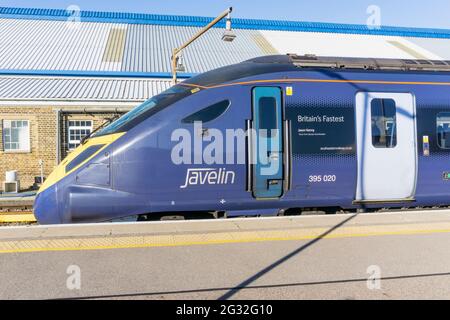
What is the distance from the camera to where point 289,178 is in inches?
257

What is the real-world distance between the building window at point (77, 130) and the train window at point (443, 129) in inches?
553

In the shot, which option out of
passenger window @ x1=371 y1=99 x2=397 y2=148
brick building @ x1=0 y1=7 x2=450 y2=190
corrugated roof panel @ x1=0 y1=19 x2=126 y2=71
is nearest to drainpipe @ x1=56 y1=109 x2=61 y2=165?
brick building @ x1=0 y1=7 x2=450 y2=190

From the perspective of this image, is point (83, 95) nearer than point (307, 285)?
No

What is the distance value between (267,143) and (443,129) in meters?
3.56

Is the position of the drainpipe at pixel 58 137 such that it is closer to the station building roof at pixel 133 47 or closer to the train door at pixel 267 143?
the station building roof at pixel 133 47

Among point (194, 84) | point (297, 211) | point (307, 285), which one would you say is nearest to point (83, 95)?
point (194, 84)

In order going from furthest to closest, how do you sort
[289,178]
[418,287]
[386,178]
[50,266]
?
[386,178], [289,178], [50,266], [418,287]

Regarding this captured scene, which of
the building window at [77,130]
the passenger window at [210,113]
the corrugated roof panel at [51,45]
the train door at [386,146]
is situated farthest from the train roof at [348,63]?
the corrugated roof panel at [51,45]

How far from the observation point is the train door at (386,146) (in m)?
6.89

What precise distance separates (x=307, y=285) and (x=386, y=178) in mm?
3762

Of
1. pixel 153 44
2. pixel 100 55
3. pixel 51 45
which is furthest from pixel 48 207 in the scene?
pixel 153 44
